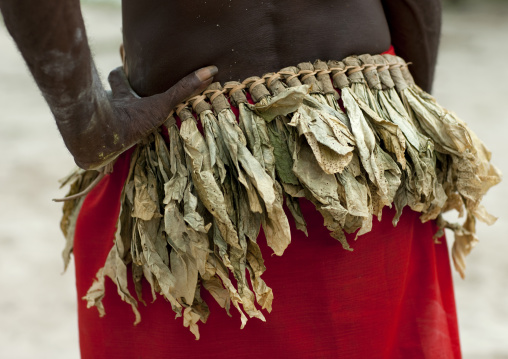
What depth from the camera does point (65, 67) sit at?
1062 millimetres

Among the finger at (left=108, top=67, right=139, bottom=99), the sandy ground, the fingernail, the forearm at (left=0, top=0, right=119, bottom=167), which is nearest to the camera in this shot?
the forearm at (left=0, top=0, right=119, bottom=167)

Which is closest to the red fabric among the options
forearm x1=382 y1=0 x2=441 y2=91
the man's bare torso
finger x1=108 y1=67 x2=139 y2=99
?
finger x1=108 y1=67 x2=139 y2=99

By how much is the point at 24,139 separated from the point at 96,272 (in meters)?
3.85

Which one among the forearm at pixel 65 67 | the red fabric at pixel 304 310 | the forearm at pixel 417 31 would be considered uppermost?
the forearm at pixel 65 67

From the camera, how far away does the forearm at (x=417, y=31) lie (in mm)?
1594

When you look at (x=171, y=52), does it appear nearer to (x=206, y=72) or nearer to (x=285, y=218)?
(x=206, y=72)

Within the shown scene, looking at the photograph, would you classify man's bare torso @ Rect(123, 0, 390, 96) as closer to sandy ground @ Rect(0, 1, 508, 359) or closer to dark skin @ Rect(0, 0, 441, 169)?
dark skin @ Rect(0, 0, 441, 169)

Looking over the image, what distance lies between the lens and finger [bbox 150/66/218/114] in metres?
1.26

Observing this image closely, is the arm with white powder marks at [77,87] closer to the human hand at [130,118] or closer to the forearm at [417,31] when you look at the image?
the human hand at [130,118]

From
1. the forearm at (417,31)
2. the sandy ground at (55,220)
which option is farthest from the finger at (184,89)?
the sandy ground at (55,220)

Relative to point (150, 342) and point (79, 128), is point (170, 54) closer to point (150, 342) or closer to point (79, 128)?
point (79, 128)

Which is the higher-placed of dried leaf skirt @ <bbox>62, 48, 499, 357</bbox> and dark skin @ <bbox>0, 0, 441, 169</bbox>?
dark skin @ <bbox>0, 0, 441, 169</bbox>

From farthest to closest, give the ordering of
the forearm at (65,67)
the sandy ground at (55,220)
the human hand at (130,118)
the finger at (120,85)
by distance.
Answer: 1. the sandy ground at (55,220)
2. the finger at (120,85)
3. the human hand at (130,118)
4. the forearm at (65,67)

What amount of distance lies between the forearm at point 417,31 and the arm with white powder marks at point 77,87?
54cm
